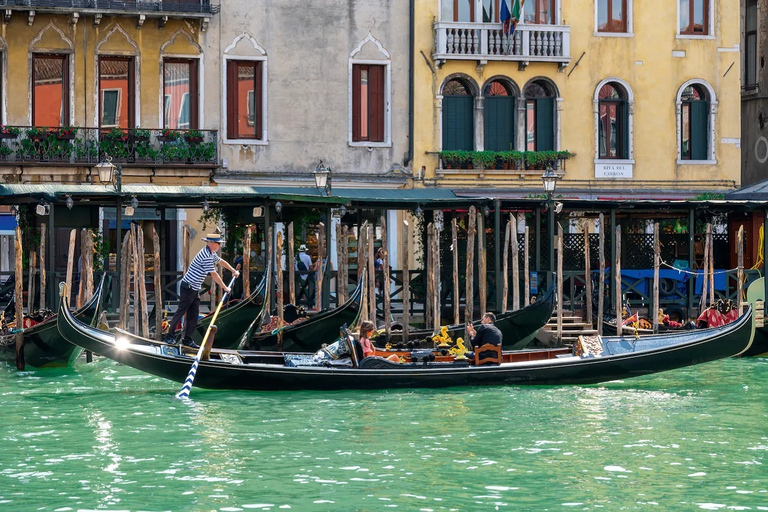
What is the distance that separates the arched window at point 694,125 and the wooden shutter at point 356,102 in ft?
17.7

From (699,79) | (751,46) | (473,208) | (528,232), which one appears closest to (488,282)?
(528,232)

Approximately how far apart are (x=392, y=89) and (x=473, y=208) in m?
6.03

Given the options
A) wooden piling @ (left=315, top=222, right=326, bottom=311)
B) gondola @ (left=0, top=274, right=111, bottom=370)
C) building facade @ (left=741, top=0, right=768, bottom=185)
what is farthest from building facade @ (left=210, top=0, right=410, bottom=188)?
gondola @ (left=0, top=274, right=111, bottom=370)

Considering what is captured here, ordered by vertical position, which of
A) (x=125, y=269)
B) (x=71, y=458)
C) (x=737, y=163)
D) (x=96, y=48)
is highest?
(x=96, y=48)

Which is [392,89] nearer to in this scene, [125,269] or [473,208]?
[473,208]

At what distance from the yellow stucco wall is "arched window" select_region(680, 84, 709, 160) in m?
0.19

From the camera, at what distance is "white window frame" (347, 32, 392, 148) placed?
2273cm

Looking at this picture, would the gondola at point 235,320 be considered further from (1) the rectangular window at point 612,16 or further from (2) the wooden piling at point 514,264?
(1) the rectangular window at point 612,16

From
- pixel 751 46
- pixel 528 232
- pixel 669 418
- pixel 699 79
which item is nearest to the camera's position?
pixel 669 418

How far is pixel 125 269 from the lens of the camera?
16203mm

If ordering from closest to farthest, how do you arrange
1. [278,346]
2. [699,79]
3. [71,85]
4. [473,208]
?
[278,346] → [473,208] → [71,85] → [699,79]

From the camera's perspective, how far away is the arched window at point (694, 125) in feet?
78.9

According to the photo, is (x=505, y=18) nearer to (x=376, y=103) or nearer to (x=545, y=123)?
(x=545, y=123)

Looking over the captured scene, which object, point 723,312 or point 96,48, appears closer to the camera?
point 723,312
